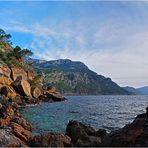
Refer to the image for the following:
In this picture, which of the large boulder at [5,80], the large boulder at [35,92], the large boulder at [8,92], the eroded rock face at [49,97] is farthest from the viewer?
the eroded rock face at [49,97]

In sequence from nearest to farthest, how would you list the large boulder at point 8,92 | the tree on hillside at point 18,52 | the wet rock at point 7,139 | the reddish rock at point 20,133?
the wet rock at point 7,139
the reddish rock at point 20,133
the large boulder at point 8,92
the tree on hillside at point 18,52

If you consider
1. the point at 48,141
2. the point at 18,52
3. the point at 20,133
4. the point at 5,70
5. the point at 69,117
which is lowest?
the point at 69,117

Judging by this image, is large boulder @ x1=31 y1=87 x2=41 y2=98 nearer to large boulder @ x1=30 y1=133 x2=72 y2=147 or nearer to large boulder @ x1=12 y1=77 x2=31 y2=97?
large boulder @ x1=12 y1=77 x2=31 y2=97

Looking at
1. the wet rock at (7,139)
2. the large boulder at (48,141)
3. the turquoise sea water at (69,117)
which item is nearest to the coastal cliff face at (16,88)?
the turquoise sea water at (69,117)

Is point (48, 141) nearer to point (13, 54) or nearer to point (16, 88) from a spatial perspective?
point (16, 88)

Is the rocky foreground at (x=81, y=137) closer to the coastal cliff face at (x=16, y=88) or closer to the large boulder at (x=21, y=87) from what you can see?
the coastal cliff face at (x=16, y=88)

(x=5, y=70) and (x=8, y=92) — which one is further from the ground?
(x=5, y=70)

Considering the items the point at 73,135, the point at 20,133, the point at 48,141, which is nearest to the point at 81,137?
the point at 73,135

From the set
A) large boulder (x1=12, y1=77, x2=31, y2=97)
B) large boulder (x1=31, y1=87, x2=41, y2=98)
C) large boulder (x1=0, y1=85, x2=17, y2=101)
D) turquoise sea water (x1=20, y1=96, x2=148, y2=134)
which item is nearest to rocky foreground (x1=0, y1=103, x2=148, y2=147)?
turquoise sea water (x1=20, y1=96, x2=148, y2=134)

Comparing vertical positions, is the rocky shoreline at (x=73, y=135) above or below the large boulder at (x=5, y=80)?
below

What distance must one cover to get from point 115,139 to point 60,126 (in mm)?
29735

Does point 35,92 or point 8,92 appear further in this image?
point 35,92

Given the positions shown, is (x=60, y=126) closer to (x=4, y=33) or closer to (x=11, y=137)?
(x=11, y=137)

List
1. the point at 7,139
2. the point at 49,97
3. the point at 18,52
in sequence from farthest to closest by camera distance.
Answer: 1. the point at 18,52
2. the point at 49,97
3. the point at 7,139
